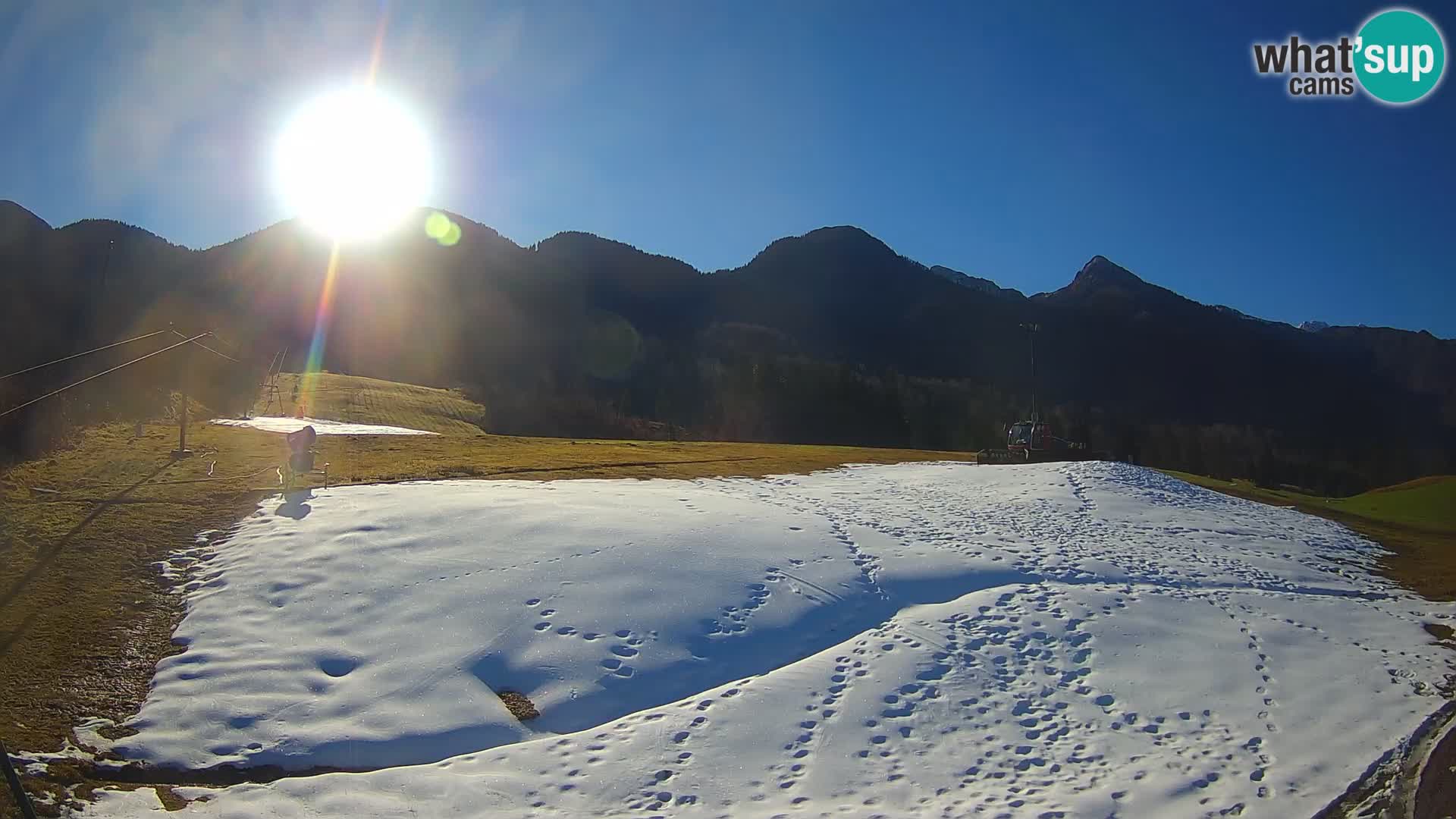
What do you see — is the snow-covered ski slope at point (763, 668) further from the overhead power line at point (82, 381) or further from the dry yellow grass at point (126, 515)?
the overhead power line at point (82, 381)

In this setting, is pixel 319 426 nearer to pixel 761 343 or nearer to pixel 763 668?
pixel 763 668

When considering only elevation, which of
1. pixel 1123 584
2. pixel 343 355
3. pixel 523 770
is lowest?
pixel 523 770

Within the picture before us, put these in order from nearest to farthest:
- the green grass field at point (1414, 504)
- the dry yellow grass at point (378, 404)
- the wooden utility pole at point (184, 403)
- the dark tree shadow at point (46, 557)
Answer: the dark tree shadow at point (46, 557) → the wooden utility pole at point (184, 403) → the green grass field at point (1414, 504) → the dry yellow grass at point (378, 404)

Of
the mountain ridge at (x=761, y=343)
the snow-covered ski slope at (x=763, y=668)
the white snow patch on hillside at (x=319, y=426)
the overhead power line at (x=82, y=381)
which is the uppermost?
the mountain ridge at (x=761, y=343)

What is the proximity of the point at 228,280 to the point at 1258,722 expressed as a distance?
497ft

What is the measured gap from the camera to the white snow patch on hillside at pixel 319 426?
34.3 meters

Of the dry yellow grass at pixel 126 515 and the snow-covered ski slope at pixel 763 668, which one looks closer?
the snow-covered ski slope at pixel 763 668

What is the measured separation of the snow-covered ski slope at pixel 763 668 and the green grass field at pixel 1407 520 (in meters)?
0.89

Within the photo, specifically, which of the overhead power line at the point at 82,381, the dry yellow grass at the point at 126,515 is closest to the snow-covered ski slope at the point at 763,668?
the dry yellow grass at the point at 126,515

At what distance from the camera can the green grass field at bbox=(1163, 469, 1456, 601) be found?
50.7ft

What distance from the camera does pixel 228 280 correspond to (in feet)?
426

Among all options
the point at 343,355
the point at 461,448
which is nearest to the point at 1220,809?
the point at 461,448

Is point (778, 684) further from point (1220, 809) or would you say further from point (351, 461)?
point (351, 461)

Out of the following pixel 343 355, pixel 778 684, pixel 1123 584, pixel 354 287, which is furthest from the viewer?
pixel 354 287
